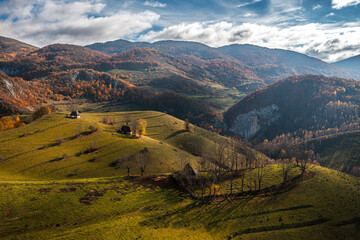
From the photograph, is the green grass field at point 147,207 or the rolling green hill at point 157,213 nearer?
the rolling green hill at point 157,213

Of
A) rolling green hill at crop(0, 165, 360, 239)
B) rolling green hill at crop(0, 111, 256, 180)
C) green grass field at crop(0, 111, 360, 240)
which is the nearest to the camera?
rolling green hill at crop(0, 165, 360, 239)

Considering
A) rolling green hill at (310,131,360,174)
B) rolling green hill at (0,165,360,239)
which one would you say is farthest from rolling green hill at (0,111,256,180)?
rolling green hill at (310,131,360,174)

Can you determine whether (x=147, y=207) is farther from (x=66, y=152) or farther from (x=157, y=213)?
(x=66, y=152)

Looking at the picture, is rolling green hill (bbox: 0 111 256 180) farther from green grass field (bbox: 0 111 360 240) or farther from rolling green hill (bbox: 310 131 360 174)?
rolling green hill (bbox: 310 131 360 174)

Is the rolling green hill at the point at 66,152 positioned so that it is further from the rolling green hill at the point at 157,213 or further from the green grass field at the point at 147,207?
the rolling green hill at the point at 157,213

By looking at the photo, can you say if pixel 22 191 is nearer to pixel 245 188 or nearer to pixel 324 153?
pixel 245 188

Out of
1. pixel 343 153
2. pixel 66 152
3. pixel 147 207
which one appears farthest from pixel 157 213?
pixel 343 153

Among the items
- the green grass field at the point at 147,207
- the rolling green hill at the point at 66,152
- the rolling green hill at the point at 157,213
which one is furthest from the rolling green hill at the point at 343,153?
the rolling green hill at the point at 66,152


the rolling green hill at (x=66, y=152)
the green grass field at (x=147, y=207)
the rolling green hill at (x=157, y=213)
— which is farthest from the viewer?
the rolling green hill at (x=66, y=152)

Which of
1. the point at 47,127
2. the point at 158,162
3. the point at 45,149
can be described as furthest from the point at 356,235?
the point at 47,127

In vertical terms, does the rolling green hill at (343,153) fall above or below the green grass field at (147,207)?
below
